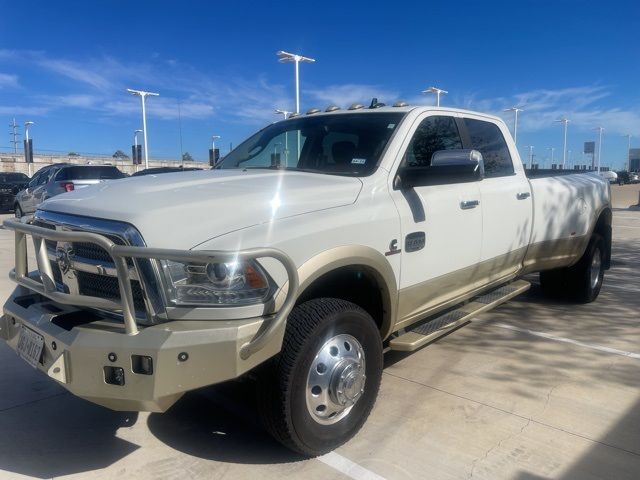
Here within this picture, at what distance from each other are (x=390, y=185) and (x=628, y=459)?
2.00 metres

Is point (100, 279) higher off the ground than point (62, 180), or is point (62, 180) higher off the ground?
point (62, 180)

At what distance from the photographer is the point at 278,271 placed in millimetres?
2531

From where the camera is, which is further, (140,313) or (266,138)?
(266,138)

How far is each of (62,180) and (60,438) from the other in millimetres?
11684

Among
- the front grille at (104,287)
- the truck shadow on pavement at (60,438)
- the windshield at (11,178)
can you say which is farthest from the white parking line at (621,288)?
the windshield at (11,178)

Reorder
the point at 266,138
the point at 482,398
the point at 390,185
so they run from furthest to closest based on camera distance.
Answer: the point at 266,138
the point at 482,398
the point at 390,185

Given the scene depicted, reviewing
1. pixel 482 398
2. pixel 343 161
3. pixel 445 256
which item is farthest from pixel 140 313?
pixel 482 398

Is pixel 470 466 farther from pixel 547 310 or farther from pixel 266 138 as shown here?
pixel 547 310

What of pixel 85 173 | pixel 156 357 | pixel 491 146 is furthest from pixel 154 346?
pixel 85 173

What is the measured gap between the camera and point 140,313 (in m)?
2.46

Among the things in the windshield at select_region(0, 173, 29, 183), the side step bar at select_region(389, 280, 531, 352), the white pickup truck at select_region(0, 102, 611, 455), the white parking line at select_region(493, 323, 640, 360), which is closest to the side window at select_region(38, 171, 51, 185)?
the windshield at select_region(0, 173, 29, 183)

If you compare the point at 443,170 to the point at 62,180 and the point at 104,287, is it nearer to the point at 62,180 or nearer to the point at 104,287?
the point at 104,287

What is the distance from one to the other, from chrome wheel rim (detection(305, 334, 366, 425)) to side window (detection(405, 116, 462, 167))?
1.42 meters

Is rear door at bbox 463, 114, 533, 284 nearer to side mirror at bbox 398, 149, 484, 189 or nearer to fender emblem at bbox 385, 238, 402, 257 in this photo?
side mirror at bbox 398, 149, 484, 189
